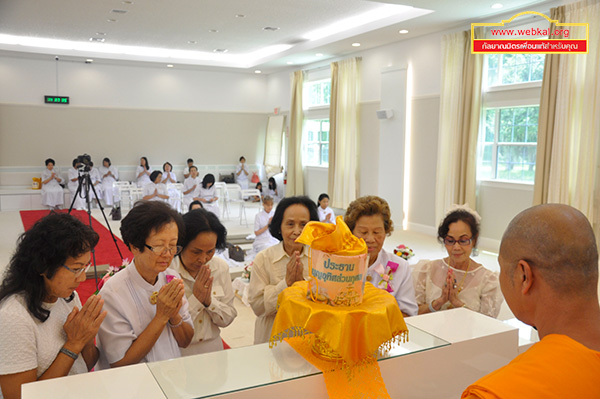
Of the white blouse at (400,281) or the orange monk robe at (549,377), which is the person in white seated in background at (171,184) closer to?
the white blouse at (400,281)

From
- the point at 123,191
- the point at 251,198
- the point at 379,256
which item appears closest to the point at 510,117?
the point at 379,256

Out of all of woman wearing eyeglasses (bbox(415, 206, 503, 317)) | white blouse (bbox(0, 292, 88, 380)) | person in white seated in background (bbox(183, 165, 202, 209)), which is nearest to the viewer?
white blouse (bbox(0, 292, 88, 380))

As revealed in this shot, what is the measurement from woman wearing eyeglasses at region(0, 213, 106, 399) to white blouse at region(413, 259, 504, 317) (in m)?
1.81

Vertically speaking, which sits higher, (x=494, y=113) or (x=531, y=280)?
(x=494, y=113)

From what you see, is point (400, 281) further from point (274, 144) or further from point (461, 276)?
point (274, 144)

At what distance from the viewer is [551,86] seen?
7188mm

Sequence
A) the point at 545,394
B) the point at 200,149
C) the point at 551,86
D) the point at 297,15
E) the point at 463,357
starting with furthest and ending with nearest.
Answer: the point at 200,149 → the point at 297,15 → the point at 551,86 → the point at 463,357 → the point at 545,394

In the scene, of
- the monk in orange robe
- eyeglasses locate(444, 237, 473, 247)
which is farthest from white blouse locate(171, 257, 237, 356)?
the monk in orange robe

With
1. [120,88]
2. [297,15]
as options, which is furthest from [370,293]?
Result: [120,88]

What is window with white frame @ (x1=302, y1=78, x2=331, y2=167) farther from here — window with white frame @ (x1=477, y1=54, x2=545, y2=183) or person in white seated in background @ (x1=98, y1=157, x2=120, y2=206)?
person in white seated in background @ (x1=98, y1=157, x2=120, y2=206)

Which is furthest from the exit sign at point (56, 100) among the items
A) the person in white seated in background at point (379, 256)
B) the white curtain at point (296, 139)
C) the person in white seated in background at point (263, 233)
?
the person in white seated in background at point (379, 256)

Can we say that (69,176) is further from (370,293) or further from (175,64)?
(370,293)

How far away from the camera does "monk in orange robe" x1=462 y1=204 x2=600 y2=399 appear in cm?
102

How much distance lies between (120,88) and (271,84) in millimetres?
4596
